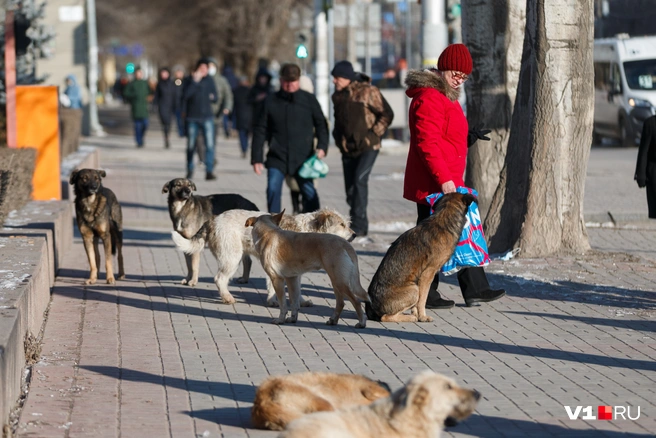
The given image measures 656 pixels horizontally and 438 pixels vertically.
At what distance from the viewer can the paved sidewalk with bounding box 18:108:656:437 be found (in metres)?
5.99

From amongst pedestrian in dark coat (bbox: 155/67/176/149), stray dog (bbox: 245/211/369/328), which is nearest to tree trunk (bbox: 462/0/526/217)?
stray dog (bbox: 245/211/369/328)

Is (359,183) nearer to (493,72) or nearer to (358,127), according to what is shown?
(358,127)

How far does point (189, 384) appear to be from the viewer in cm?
671

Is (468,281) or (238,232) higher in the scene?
(238,232)

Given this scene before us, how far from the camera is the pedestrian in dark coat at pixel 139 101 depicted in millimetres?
30250

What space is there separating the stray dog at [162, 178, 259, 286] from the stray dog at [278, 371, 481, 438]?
5.84m

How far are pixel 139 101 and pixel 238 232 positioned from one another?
21.4 metres

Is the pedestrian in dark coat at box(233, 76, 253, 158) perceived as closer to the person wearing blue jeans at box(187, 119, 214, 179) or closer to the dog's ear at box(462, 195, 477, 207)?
the person wearing blue jeans at box(187, 119, 214, 179)

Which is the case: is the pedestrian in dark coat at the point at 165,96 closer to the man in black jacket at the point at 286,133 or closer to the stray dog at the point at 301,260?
the man in black jacket at the point at 286,133

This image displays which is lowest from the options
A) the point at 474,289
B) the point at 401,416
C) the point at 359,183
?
the point at 474,289

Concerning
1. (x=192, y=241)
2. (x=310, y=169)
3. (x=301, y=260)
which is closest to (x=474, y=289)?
(x=301, y=260)

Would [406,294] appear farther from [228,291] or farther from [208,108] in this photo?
[208,108]

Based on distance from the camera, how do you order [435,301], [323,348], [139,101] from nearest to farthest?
[323,348]
[435,301]
[139,101]

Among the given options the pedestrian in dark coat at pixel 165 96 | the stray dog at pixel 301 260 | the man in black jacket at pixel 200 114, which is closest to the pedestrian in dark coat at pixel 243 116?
the pedestrian in dark coat at pixel 165 96
